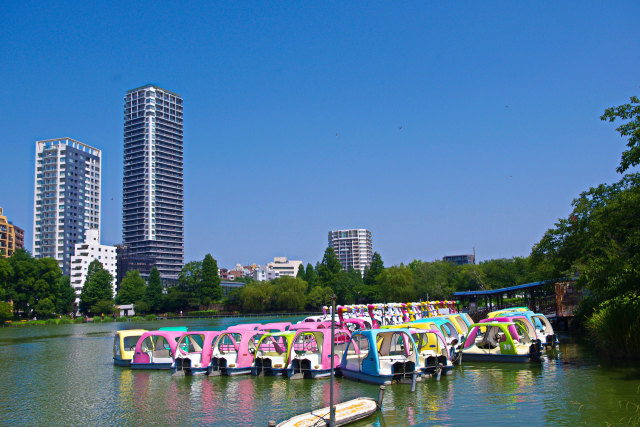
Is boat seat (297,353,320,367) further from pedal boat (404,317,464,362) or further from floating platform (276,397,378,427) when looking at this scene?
floating platform (276,397,378,427)

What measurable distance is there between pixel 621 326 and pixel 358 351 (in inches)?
445

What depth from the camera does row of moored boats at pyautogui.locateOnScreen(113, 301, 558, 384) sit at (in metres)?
21.4

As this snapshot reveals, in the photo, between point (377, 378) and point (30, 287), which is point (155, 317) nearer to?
point (30, 287)

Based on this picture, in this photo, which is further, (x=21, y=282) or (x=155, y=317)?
(x=155, y=317)

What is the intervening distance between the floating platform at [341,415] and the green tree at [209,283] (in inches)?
4133

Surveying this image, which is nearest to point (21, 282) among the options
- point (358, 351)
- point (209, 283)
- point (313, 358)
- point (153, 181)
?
point (209, 283)

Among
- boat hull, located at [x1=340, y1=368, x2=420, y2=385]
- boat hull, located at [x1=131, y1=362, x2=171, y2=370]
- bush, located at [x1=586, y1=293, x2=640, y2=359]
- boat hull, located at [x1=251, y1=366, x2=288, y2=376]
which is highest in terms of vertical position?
bush, located at [x1=586, y1=293, x2=640, y2=359]

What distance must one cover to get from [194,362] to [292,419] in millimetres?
13466

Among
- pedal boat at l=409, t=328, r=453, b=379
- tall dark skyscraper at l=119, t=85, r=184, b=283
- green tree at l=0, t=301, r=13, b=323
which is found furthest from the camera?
tall dark skyscraper at l=119, t=85, r=184, b=283

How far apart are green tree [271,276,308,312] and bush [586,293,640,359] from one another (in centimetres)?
8627

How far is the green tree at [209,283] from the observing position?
117312 millimetres

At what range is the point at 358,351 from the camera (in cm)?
2288

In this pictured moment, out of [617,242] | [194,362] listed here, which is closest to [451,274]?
[617,242]

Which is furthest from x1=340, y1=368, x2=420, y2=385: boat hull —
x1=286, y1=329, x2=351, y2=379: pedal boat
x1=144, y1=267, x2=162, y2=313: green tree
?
x1=144, y1=267, x2=162, y2=313: green tree
